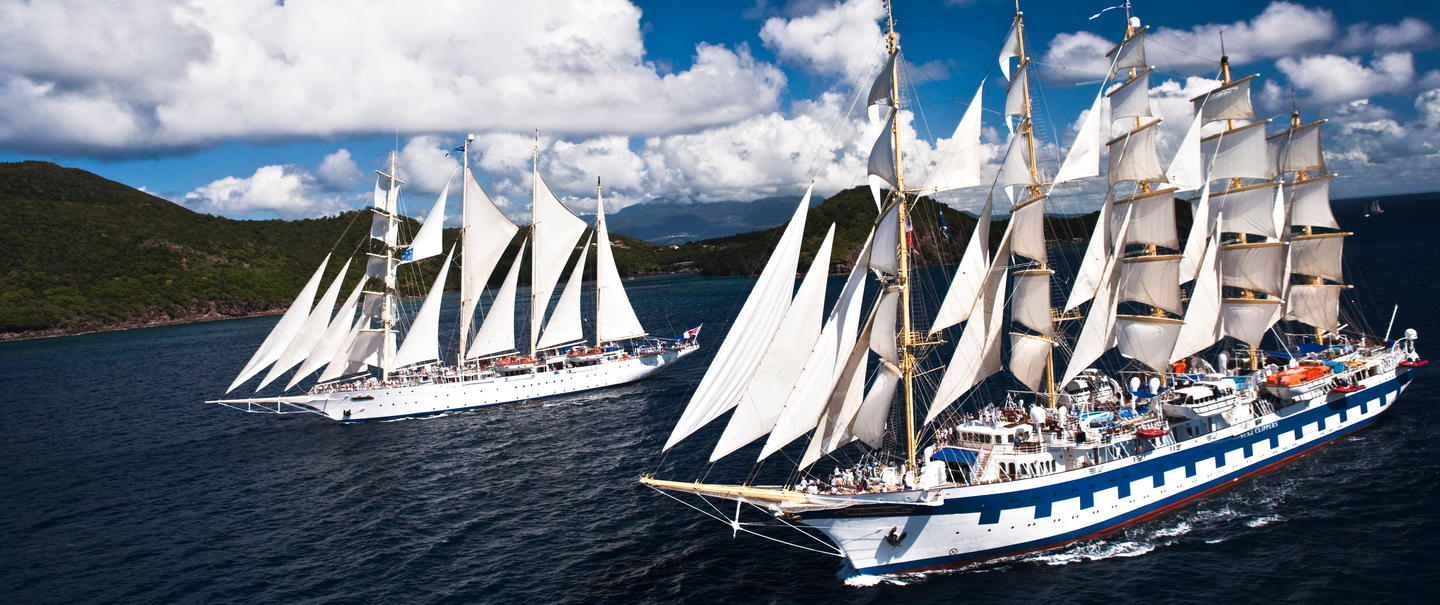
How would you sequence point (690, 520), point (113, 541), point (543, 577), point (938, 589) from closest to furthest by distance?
1. point (938, 589)
2. point (543, 577)
3. point (690, 520)
4. point (113, 541)

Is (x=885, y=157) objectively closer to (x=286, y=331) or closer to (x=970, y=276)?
(x=970, y=276)

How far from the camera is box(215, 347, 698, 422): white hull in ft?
189

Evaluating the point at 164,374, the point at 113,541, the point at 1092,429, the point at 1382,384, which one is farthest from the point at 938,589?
the point at 164,374

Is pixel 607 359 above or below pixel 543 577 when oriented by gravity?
above

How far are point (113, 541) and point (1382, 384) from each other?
6278 centimetres

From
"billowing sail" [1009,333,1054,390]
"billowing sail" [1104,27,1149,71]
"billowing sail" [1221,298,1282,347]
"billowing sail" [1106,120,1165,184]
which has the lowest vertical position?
"billowing sail" [1009,333,1054,390]

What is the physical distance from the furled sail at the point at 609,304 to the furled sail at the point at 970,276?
124 ft

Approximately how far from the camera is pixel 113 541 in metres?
35.6

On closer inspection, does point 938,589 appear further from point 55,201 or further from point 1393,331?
point 55,201

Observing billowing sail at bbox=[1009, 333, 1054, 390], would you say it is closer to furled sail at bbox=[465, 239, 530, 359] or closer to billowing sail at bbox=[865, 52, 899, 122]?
billowing sail at bbox=[865, 52, 899, 122]

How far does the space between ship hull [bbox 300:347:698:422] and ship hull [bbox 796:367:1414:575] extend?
39930mm

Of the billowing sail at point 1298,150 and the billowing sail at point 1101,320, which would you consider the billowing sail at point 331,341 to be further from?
the billowing sail at point 1298,150

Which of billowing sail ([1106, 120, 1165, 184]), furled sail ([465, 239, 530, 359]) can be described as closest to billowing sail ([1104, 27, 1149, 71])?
billowing sail ([1106, 120, 1165, 184])

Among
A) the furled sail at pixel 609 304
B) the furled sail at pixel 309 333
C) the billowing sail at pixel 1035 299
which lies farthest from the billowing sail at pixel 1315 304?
the furled sail at pixel 309 333
